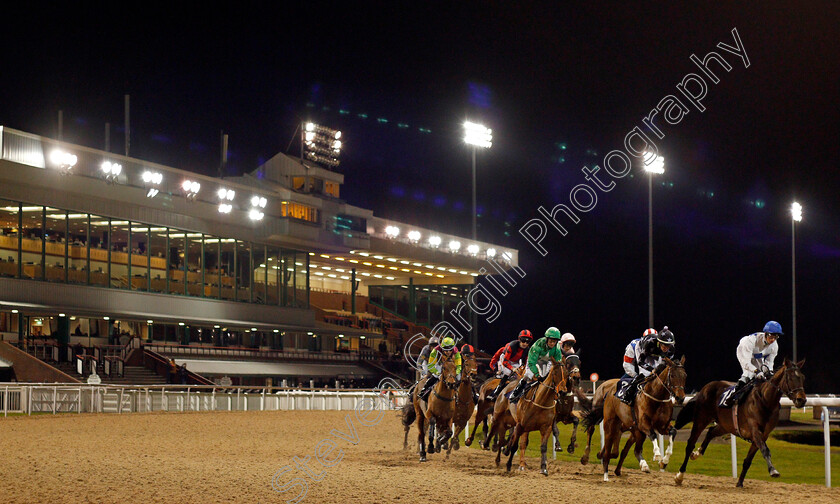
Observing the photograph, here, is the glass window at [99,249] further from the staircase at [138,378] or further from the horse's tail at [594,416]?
the horse's tail at [594,416]

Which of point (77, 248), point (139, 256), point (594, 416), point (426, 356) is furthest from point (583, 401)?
point (139, 256)

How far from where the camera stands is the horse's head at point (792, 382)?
1040 centimetres

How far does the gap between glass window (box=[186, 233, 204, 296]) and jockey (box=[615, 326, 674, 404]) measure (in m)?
30.6

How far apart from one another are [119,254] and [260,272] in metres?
8.63

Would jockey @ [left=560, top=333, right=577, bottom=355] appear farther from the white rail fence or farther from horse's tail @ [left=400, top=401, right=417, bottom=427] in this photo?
the white rail fence

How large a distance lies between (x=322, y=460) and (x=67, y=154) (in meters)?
24.4

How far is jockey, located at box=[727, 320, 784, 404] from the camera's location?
441 inches

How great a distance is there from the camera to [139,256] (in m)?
38.3

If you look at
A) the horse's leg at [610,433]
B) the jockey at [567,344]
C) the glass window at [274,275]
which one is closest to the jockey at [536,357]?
the jockey at [567,344]

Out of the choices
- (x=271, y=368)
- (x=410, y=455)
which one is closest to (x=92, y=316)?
(x=271, y=368)

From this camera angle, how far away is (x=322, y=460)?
14461mm

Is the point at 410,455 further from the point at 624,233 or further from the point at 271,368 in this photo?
the point at 624,233

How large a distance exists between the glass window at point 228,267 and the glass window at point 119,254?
5.46 meters

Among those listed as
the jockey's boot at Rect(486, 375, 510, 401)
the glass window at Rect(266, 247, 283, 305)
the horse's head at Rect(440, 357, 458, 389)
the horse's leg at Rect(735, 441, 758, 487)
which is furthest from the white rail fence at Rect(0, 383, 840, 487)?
the horse's leg at Rect(735, 441, 758, 487)
